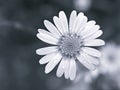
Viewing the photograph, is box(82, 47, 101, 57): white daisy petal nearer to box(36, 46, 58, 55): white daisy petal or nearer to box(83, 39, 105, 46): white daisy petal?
box(83, 39, 105, 46): white daisy petal

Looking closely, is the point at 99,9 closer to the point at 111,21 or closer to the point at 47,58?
the point at 111,21

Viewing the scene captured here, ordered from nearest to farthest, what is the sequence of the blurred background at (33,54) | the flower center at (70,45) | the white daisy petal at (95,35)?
1. the white daisy petal at (95,35)
2. the flower center at (70,45)
3. the blurred background at (33,54)

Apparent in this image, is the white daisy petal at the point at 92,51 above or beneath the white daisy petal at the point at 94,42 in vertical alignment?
beneath

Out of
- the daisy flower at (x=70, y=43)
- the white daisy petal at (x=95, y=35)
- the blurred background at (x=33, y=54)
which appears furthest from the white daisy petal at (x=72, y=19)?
the blurred background at (x=33, y=54)

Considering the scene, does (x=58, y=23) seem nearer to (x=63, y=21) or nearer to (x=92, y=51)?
(x=63, y=21)

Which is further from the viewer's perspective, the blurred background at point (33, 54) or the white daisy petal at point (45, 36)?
the blurred background at point (33, 54)

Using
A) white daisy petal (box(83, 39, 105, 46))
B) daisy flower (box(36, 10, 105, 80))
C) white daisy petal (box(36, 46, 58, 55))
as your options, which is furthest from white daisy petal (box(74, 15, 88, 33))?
white daisy petal (box(36, 46, 58, 55))

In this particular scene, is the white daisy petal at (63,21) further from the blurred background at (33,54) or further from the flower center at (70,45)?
the blurred background at (33,54)

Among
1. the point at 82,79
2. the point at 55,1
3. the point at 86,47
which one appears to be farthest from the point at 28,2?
the point at 86,47
